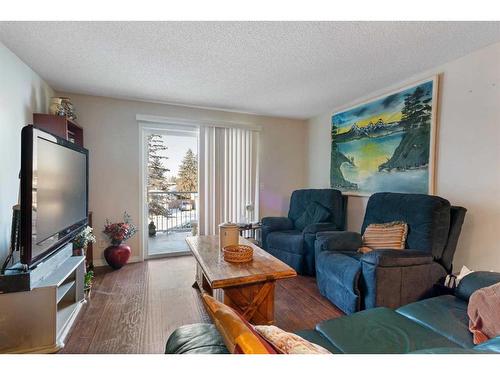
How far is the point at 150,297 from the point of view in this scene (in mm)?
2346

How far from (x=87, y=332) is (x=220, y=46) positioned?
2.42 metres

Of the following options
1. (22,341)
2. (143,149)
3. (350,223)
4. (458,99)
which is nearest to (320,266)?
(350,223)

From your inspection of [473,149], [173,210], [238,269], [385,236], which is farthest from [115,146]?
[473,149]

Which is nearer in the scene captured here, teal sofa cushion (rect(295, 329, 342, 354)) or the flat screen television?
teal sofa cushion (rect(295, 329, 342, 354))

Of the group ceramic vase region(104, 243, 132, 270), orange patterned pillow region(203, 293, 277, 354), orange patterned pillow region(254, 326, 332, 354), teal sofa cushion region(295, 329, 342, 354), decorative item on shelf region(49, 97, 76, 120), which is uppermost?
decorative item on shelf region(49, 97, 76, 120)

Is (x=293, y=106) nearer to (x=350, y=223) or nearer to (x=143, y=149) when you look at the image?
(x=350, y=223)

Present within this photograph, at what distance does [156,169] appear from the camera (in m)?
3.67

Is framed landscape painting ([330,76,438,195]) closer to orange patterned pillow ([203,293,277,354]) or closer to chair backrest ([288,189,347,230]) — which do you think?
chair backrest ([288,189,347,230])

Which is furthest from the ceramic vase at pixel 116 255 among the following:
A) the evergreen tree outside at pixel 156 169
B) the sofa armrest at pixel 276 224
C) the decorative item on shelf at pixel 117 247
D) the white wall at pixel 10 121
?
the sofa armrest at pixel 276 224

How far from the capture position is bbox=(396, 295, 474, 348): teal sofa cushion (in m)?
1.16

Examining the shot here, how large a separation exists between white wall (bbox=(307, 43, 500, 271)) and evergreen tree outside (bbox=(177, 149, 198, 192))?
120 inches

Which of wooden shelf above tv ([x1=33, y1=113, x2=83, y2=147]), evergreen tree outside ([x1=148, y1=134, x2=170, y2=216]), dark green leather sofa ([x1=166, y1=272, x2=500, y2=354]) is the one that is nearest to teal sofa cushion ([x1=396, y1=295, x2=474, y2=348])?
dark green leather sofa ([x1=166, y1=272, x2=500, y2=354])
